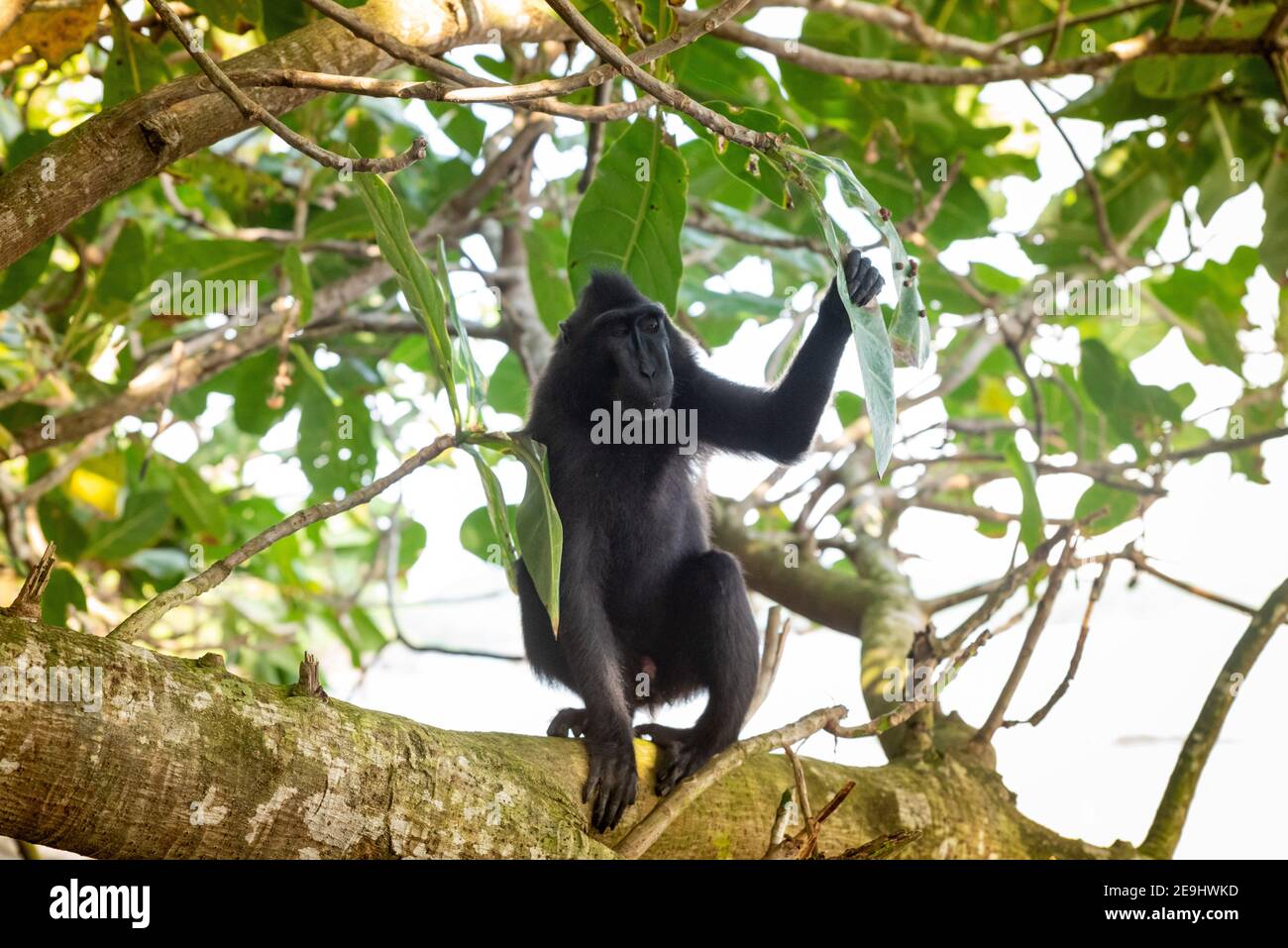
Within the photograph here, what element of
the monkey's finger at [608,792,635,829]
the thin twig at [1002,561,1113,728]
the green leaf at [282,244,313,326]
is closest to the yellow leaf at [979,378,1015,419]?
the thin twig at [1002,561,1113,728]

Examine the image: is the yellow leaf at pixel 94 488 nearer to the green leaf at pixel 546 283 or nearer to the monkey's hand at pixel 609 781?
the green leaf at pixel 546 283

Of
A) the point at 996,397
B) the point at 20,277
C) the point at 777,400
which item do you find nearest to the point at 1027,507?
the point at 777,400

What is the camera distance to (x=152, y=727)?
7.32ft

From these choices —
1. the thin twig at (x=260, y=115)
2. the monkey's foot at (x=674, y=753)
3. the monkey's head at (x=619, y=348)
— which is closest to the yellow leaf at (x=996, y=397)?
the monkey's head at (x=619, y=348)

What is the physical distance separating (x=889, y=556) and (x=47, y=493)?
4.44m

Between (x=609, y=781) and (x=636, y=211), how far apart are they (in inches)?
85.6

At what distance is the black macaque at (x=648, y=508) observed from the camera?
4.62m

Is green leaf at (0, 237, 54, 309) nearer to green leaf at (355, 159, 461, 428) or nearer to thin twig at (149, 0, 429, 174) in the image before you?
green leaf at (355, 159, 461, 428)

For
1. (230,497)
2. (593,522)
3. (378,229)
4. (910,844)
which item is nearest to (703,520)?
(593,522)

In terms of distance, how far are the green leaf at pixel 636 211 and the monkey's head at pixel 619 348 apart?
0.22 m

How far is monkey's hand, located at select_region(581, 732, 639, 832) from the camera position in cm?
352

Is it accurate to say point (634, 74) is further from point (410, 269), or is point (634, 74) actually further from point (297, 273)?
point (297, 273)

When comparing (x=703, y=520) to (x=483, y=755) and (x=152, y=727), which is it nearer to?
(x=483, y=755)

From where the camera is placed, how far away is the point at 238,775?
2.33m
